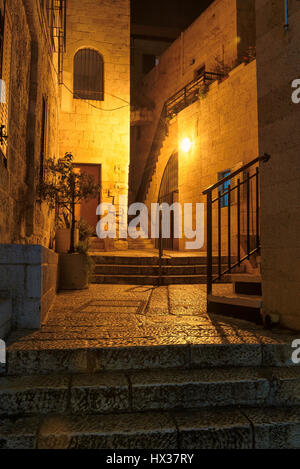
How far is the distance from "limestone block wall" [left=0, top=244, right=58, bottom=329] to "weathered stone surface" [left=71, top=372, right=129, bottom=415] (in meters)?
0.98

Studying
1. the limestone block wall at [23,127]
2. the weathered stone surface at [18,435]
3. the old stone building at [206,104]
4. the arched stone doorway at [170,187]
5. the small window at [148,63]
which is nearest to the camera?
the weathered stone surface at [18,435]

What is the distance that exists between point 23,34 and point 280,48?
11.2 ft

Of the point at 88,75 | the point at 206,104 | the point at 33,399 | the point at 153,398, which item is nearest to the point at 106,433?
the point at 153,398

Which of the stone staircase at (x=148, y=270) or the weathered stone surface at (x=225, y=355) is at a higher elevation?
the stone staircase at (x=148, y=270)

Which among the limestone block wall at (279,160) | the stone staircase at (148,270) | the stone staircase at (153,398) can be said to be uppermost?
the limestone block wall at (279,160)

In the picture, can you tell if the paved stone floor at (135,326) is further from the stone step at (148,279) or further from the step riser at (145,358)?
the stone step at (148,279)

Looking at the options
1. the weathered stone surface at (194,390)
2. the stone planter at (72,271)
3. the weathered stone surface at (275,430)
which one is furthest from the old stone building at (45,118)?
the weathered stone surface at (275,430)

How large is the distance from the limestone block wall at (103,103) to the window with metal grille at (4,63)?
740 cm

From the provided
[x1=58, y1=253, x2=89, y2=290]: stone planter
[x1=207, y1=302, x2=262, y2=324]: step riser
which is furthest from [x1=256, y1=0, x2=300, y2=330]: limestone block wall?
[x1=58, y1=253, x2=89, y2=290]: stone planter

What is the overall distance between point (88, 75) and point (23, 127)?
757 centimetres

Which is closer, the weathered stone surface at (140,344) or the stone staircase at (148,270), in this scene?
the weathered stone surface at (140,344)

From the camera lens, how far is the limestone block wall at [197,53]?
39.4ft

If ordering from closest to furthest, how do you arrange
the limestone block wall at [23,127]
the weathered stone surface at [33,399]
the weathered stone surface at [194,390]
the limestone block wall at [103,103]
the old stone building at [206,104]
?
the weathered stone surface at [33,399] → the weathered stone surface at [194,390] → the limestone block wall at [23,127] → the old stone building at [206,104] → the limestone block wall at [103,103]

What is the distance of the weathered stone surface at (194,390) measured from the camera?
7.68ft
